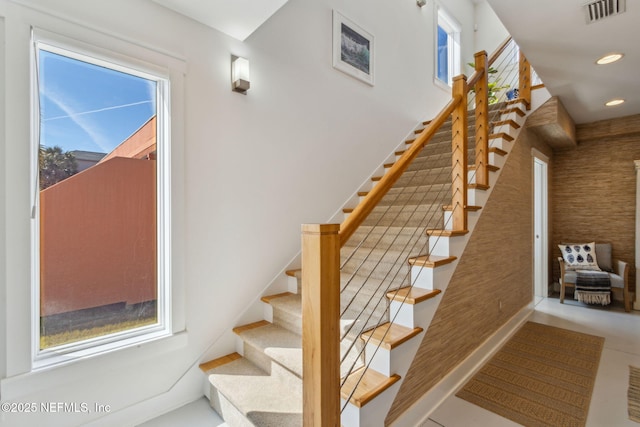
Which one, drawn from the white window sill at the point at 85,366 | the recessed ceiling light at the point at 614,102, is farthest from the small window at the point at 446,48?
the white window sill at the point at 85,366

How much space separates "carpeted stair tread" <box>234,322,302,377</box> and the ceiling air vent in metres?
2.88

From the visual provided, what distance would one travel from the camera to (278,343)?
2045mm

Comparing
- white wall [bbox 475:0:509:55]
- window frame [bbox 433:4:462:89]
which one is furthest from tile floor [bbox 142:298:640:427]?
white wall [bbox 475:0:509:55]

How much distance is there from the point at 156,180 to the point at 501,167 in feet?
9.72

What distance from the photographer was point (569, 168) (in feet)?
16.0

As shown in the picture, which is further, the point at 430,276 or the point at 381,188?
the point at 430,276

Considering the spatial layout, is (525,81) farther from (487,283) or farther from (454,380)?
(454,380)

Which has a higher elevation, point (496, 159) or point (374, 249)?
point (496, 159)

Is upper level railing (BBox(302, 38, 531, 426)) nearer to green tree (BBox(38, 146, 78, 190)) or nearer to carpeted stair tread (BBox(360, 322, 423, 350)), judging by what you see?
carpeted stair tread (BBox(360, 322, 423, 350))

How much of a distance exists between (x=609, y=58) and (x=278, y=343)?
139 inches

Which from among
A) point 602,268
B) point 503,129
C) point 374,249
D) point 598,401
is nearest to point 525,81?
point 503,129

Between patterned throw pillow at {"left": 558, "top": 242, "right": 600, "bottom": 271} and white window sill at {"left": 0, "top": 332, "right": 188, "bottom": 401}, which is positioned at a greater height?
patterned throw pillow at {"left": 558, "top": 242, "right": 600, "bottom": 271}

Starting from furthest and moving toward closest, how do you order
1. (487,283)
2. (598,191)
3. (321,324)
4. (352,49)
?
(598,191)
(352,49)
(487,283)
(321,324)

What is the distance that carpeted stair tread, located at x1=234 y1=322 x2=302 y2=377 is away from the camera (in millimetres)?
1821
